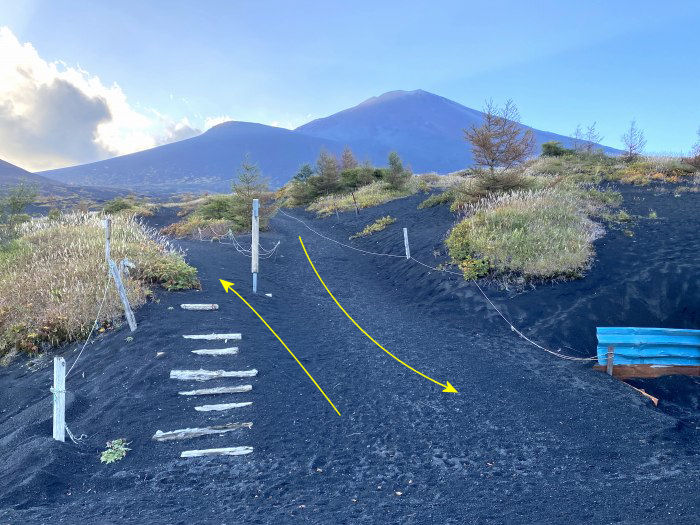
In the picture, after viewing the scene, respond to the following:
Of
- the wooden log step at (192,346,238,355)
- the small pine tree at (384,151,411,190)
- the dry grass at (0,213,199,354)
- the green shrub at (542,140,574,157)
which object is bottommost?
the wooden log step at (192,346,238,355)

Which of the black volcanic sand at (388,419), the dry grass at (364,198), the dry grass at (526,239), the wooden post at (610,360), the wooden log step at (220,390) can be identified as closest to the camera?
the black volcanic sand at (388,419)

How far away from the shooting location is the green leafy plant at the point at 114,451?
17.0 ft

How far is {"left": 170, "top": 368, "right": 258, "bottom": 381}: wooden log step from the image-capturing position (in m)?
6.80

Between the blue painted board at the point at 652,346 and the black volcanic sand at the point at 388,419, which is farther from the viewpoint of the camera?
the blue painted board at the point at 652,346

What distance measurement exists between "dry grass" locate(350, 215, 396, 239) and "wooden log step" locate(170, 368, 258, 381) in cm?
1327

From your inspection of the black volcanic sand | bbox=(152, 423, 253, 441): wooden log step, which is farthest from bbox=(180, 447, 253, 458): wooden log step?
bbox=(152, 423, 253, 441): wooden log step

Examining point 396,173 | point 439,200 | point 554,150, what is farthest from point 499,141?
point 554,150

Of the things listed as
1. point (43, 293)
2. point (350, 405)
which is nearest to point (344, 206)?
point (43, 293)

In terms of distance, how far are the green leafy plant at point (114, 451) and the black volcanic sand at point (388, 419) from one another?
0.31ft

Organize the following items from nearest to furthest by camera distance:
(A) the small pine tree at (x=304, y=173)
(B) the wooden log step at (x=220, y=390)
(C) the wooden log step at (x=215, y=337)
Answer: (B) the wooden log step at (x=220, y=390)
(C) the wooden log step at (x=215, y=337)
(A) the small pine tree at (x=304, y=173)

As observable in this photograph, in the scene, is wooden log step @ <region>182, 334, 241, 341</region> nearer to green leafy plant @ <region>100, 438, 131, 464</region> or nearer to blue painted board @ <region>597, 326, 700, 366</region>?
green leafy plant @ <region>100, 438, 131, 464</region>

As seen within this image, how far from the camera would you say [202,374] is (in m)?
6.87

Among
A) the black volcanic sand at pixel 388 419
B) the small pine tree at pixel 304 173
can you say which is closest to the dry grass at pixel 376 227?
the black volcanic sand at pixel 388 419

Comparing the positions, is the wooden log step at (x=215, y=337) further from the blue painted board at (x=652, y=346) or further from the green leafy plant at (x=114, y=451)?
the blue painted board at (x=652, y=346)
